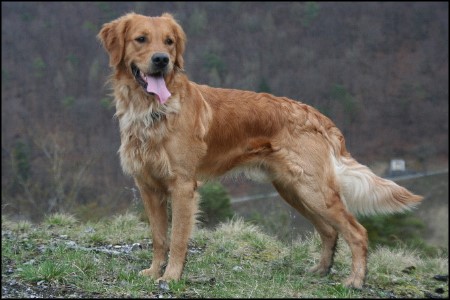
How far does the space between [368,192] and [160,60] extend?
7.34 feet

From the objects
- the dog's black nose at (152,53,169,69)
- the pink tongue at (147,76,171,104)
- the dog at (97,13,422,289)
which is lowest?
the dog at (97,13,422,289)

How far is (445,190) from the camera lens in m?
42.3

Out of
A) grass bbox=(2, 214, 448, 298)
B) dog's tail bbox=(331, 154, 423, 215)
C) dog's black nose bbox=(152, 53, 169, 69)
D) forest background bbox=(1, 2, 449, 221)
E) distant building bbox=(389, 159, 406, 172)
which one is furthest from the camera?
forest background bbox=(1, 2, 449, 221)

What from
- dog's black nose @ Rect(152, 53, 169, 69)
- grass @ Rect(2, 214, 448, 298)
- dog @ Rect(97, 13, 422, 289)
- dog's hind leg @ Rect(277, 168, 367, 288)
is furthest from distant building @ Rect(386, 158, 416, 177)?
dog's black nose @ Rect(152, 53, 169, 69)

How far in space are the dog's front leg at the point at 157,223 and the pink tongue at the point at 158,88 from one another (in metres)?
0.85

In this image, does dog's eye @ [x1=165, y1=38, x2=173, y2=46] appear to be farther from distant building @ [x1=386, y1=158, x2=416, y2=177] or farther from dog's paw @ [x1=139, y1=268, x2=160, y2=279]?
distant building @ [x1=386, y1=158, x2=416, y2=177]

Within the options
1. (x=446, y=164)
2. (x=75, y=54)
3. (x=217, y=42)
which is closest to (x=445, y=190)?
(x=446, y=164)

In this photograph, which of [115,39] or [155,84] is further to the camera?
[115,39]

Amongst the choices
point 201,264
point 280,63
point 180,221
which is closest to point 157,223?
point 180,221

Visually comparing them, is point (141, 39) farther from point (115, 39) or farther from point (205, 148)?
point (205, 148)

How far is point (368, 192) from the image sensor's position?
5801mm

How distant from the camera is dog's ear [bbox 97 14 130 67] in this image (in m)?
5.36

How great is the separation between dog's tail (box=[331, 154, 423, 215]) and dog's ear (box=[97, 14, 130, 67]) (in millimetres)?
2120

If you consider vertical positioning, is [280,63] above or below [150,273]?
above
